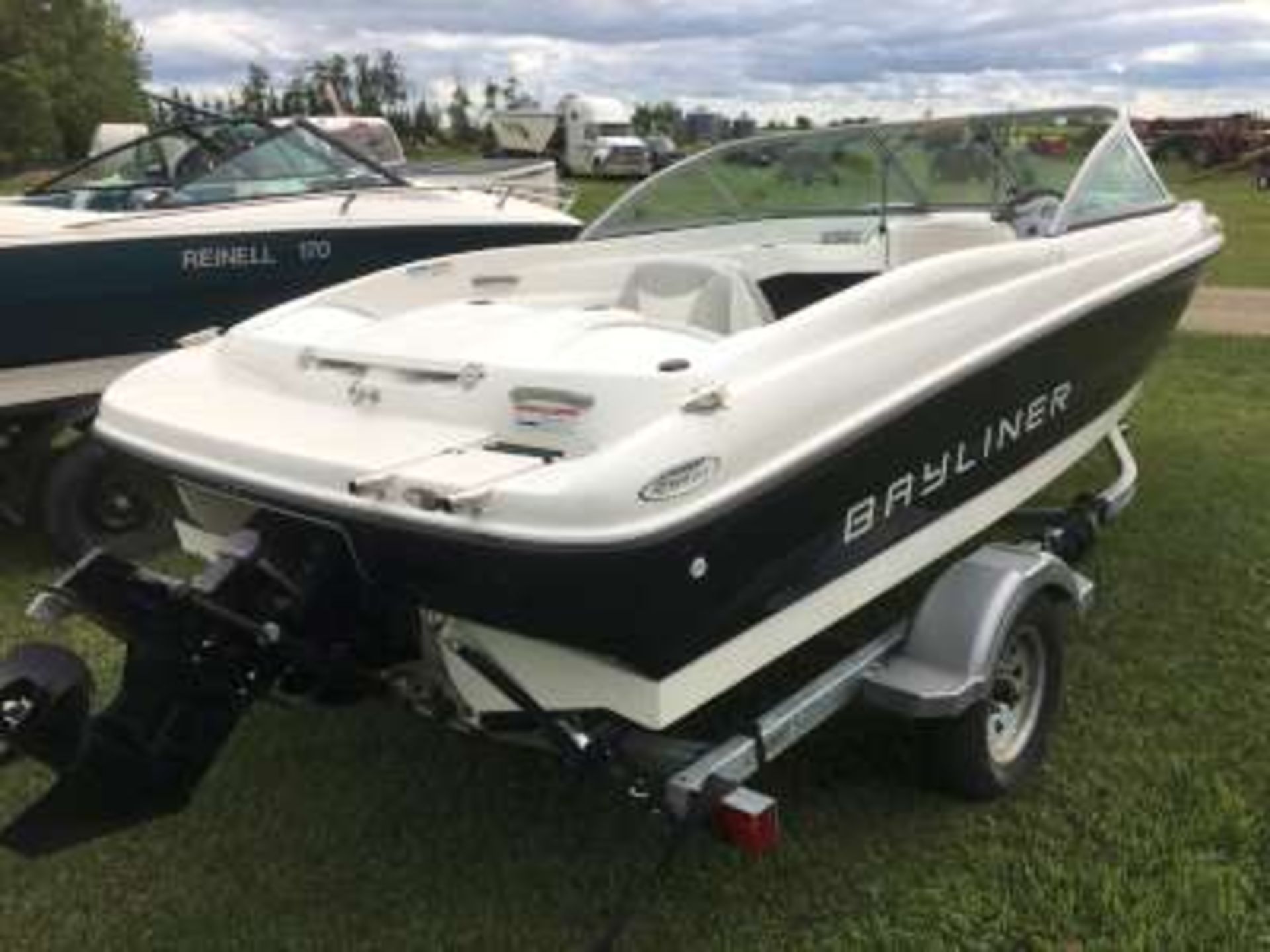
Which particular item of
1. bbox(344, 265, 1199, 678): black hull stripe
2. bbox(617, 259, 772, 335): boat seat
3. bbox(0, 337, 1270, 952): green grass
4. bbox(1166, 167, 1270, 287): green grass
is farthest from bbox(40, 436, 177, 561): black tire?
bbox(1166, 167, 1270, 287): green grass

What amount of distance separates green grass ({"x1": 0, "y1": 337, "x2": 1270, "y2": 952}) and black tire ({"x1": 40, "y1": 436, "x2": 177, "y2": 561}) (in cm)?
155

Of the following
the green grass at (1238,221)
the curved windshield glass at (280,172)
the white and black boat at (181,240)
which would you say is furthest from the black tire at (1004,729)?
the curved windshield glass at (280,172)

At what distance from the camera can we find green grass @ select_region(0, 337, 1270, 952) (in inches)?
109

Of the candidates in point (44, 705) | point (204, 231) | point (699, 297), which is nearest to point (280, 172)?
point (204, 231)

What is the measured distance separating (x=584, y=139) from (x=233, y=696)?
3785cm

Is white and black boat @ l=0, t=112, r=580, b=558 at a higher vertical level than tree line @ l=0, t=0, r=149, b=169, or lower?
higher

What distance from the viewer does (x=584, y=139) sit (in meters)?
39.0

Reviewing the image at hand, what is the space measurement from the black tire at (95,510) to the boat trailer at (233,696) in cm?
241

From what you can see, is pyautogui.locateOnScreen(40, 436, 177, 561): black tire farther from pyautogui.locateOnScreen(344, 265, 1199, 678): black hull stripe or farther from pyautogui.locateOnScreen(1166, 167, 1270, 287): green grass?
pyautogui.locateOnScreen(1166, 167, 1270, 287): green grass

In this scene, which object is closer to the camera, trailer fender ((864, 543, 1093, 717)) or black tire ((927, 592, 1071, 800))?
trailer fender ((864, 543, 1093, 717))

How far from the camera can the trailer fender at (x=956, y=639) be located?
9.43ft

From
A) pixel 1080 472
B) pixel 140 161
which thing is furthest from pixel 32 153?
pixel 1080 472

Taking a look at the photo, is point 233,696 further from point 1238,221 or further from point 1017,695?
point 1238,221

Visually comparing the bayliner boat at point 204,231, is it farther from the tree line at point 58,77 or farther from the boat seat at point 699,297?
the tree line at point 58,77
